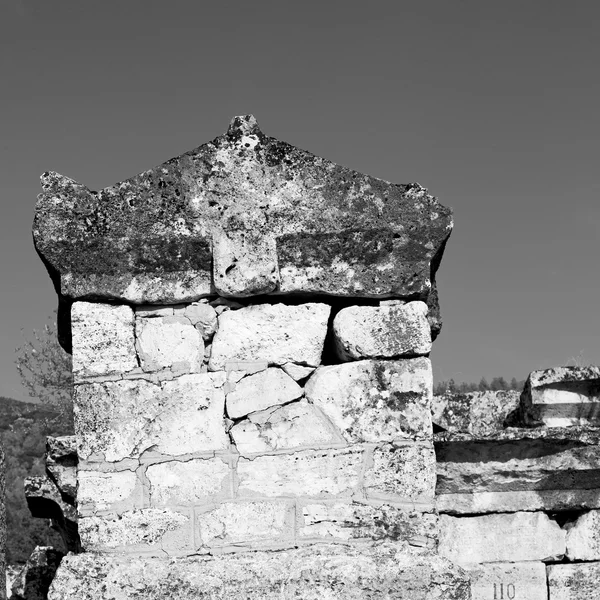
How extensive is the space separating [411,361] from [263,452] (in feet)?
2.29

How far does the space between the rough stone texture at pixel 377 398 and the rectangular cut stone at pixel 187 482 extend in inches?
18.9

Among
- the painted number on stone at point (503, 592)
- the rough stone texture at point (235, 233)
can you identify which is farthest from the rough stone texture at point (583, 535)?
the rough stone texture at point (235, 233)

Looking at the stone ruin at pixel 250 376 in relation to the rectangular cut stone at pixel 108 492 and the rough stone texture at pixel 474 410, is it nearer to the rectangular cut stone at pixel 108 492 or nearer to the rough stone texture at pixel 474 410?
the rectangular cut stone at pixel 108 492

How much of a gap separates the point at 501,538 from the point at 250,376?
6.54 ft

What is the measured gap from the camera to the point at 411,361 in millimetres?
3732

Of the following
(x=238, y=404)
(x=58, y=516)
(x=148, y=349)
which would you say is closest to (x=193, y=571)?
(x=238, y=404)

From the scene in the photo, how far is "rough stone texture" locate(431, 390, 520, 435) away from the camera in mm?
5059

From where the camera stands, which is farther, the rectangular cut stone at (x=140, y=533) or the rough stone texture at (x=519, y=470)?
the rough stone texture at (x=519, y=470)

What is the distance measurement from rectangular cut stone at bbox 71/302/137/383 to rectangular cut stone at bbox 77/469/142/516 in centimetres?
40

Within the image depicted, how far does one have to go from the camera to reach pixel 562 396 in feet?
16.7

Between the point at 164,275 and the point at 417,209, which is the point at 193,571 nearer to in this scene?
the point at 164,275

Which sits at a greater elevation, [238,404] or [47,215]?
[47,215]

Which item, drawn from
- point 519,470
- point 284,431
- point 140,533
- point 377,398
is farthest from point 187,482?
point 519,470

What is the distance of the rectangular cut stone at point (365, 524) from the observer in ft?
11.9
